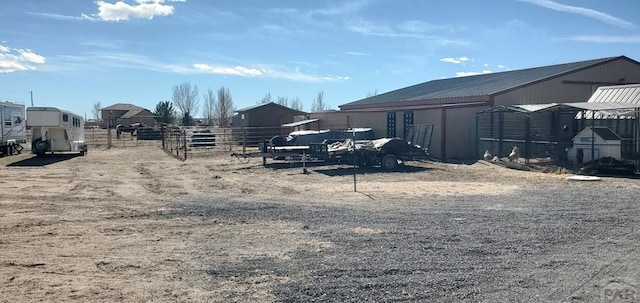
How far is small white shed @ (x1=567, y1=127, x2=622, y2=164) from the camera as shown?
18.5 m

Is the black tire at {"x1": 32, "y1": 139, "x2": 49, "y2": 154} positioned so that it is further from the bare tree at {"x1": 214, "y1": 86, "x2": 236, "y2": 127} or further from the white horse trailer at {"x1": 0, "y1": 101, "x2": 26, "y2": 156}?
the bare tree at {"x1": 214, "y1": 86, "x2": 236, "y2": 127}

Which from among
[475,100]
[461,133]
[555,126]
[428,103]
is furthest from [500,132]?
[428,103]

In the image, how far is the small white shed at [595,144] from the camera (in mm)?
18516

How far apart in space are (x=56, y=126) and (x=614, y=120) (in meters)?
25.2

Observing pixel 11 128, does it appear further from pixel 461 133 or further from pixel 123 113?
pixel 123 113

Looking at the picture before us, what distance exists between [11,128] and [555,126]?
2733 cm

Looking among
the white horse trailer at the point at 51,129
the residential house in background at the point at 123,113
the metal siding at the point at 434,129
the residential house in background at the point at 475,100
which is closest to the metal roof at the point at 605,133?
the residential house in background at the point at 475,100

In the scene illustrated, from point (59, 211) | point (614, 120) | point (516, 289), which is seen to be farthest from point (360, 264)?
point (614, 120)

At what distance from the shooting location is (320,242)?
806 centimetres

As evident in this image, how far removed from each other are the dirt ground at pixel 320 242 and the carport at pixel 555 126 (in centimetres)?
415

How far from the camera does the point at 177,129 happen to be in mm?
33656

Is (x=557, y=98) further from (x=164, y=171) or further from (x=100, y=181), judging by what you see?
(x=100, y=181)

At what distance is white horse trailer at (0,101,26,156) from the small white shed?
89.3 ft

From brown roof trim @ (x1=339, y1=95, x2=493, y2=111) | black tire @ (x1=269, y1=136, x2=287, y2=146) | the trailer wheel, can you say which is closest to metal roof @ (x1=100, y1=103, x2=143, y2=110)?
brown roof trim @ (x1=339, y1=95, x2=493, y2=111)
